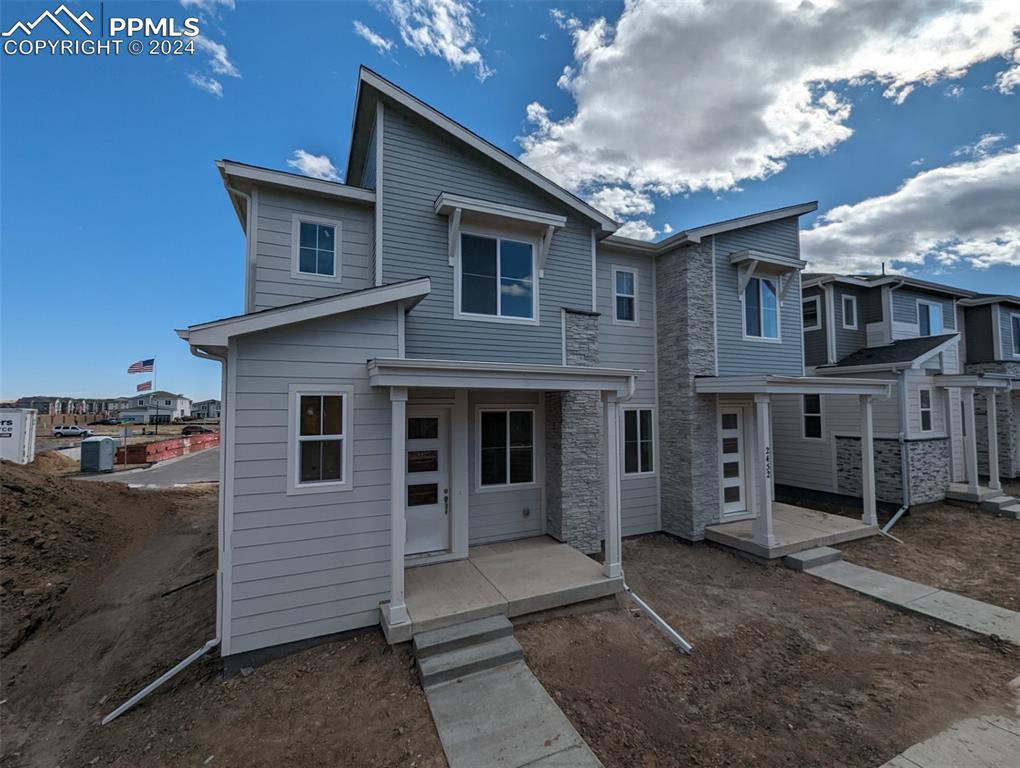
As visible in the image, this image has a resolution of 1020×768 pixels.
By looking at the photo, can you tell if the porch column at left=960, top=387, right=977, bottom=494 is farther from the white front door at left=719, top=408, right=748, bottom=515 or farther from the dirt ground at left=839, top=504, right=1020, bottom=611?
the white front door at left=719, top=408, right=748, bottom=515

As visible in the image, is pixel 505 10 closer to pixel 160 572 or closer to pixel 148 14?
pixel 148 14

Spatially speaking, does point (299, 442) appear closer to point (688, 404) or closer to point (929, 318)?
point (688, 404)

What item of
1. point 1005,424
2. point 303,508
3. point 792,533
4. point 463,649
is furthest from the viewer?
point 1005,424

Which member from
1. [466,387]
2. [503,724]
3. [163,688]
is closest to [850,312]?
[466,387]

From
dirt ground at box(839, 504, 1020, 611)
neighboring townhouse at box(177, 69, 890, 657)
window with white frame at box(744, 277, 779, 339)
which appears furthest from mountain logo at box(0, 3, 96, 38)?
dirt ground at box(839, 504, 1020, 611)

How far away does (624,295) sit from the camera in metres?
8.41

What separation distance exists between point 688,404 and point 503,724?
6355 millimetres

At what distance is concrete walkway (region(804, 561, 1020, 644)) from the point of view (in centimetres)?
488

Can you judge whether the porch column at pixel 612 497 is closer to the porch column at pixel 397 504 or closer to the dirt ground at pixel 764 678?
the dirt ground at pixel 764 678

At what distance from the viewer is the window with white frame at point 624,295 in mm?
8312

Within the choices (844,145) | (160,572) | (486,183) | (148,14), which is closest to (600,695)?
(486,183)

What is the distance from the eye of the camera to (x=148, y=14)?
609 centimetres

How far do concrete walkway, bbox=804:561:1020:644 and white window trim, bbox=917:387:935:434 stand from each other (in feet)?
21.2

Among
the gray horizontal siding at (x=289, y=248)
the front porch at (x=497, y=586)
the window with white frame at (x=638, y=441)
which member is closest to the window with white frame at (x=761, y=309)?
the window with white frame at (x=638, y=441)
